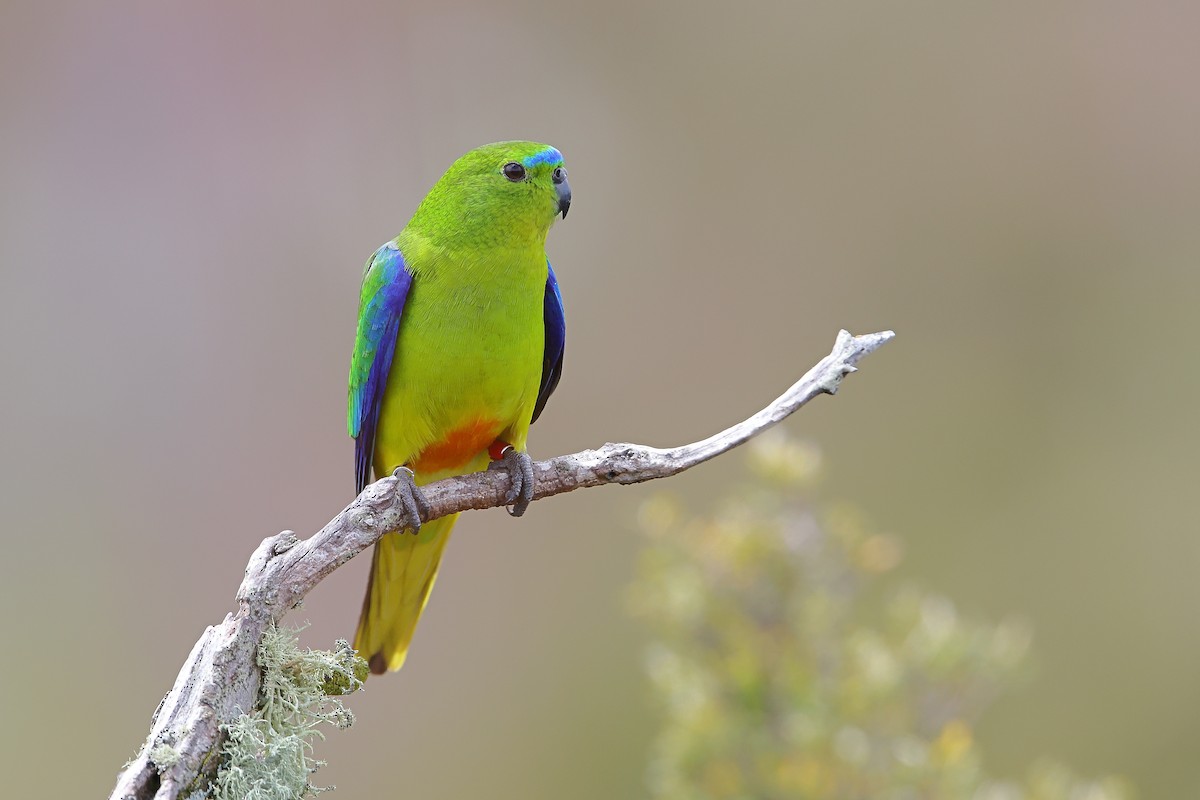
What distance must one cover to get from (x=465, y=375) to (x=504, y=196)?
35 centimetres

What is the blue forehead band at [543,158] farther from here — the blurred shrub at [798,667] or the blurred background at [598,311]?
the blurred background at [598,311]

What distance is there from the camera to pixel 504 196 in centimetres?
Result: 210

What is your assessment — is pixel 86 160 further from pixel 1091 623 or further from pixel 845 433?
pixel 1091 623

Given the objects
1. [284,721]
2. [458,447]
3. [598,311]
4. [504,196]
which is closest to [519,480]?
[458,447]

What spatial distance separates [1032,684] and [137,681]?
3.10 metres

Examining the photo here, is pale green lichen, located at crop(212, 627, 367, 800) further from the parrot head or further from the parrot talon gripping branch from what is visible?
the parrot head

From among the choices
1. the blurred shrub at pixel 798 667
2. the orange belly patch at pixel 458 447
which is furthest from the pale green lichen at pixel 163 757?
the blurred shrub at pixel 798 667

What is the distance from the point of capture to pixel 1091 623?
4.02 m

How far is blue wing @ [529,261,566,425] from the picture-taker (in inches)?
87.9

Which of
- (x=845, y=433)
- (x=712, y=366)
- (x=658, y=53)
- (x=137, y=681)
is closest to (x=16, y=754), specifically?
(x=137, y=681)

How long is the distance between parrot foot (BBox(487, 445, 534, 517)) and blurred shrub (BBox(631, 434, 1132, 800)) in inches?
9.9

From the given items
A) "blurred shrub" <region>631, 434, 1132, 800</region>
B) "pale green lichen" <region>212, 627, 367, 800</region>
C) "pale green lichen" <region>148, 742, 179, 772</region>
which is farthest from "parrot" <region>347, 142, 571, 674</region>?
"pale green lichen" <region>148, 742, 179, 772</region>

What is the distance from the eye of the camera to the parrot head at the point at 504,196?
209cm

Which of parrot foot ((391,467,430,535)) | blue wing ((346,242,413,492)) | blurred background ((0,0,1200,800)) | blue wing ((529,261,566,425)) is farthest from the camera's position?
blurred background ((0,0,1200,800))
